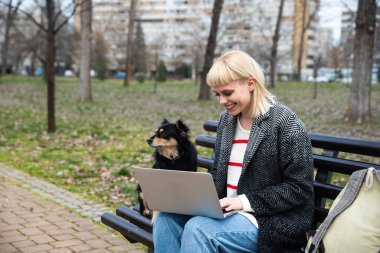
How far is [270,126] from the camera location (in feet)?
8.48

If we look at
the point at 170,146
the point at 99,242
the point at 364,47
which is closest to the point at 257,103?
the point at 170,146

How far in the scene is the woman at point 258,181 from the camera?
2479 millimetres

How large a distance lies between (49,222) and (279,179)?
3100mm

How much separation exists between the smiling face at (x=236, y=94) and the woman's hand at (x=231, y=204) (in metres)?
0.50

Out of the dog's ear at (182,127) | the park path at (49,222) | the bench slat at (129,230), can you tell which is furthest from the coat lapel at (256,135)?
the park path at (49,222)

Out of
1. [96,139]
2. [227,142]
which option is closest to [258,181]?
[227,142]

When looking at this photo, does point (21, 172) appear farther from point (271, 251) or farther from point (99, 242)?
point (271, 251)

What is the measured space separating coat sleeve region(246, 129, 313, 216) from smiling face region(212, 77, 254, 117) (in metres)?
0.31

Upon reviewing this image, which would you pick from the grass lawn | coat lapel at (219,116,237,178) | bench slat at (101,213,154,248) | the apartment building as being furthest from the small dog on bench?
the apartment building

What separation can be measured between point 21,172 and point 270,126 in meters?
5.54

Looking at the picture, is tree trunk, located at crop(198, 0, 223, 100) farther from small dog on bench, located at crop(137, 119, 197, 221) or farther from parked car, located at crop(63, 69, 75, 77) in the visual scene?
parked car, located at crop(63, 69, 75, 77)

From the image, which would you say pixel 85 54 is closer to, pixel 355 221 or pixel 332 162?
pixel 332 162

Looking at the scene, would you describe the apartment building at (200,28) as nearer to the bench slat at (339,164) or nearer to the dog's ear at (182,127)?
the dog's ear at (182,127)

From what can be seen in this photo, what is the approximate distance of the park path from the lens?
4.25 m
